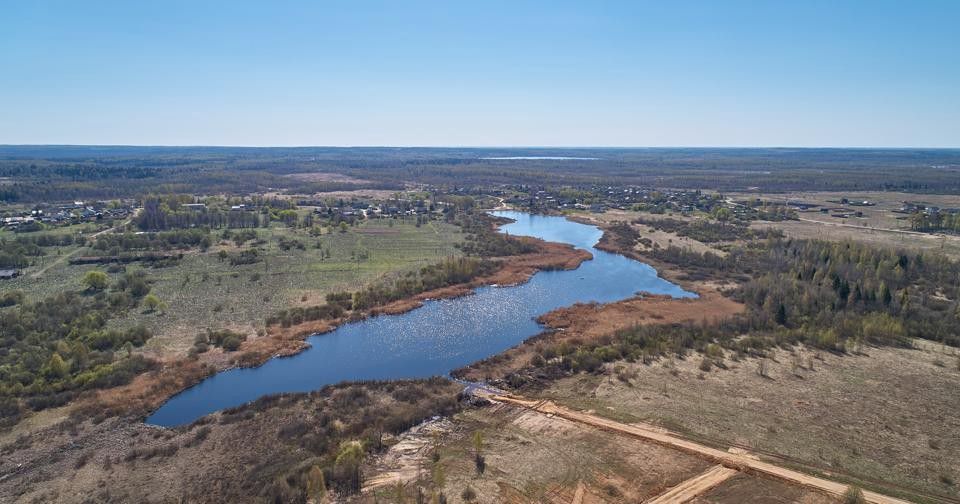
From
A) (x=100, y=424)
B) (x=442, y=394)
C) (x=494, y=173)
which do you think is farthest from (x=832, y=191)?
(x=100, y=424)

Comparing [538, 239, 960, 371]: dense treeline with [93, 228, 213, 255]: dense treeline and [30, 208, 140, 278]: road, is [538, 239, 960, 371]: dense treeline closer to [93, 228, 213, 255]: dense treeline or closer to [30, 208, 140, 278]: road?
[30, 208, 140, 278]: road

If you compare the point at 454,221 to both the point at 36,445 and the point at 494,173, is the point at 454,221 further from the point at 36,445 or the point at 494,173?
the point at 494,173

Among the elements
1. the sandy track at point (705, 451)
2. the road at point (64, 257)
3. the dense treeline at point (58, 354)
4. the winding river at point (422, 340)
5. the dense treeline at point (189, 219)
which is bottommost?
the winding river at point (422, 340)

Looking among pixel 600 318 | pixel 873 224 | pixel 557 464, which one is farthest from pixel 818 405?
pixel 873 224

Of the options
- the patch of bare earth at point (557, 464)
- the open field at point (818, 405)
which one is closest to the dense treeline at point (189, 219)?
the open field at point (818, 405)

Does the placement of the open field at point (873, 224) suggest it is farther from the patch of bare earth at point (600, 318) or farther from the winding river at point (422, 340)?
the patch of bare earth at point (600, 318)

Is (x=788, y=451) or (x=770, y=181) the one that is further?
(x=770, y=181)

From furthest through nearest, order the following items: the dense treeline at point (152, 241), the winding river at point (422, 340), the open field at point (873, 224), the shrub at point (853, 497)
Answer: the open field at point (873, 224) < the dense treeline at point (152, 241) < the winding river at point (422, 340) < the shrub at point (853, 497)


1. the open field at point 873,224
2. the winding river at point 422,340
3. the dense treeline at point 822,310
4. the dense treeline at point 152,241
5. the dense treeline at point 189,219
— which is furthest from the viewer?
the dense treeline at point 189,219

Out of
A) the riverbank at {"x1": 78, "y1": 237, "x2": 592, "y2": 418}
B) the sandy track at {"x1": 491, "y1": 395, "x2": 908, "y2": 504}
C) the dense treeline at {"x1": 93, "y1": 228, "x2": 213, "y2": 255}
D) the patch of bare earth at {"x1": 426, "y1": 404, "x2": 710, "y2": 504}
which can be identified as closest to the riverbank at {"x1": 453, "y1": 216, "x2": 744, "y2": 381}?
the sandy track at {"x1": 491, "y1": 395, "x2": 908, "y2": 504}
